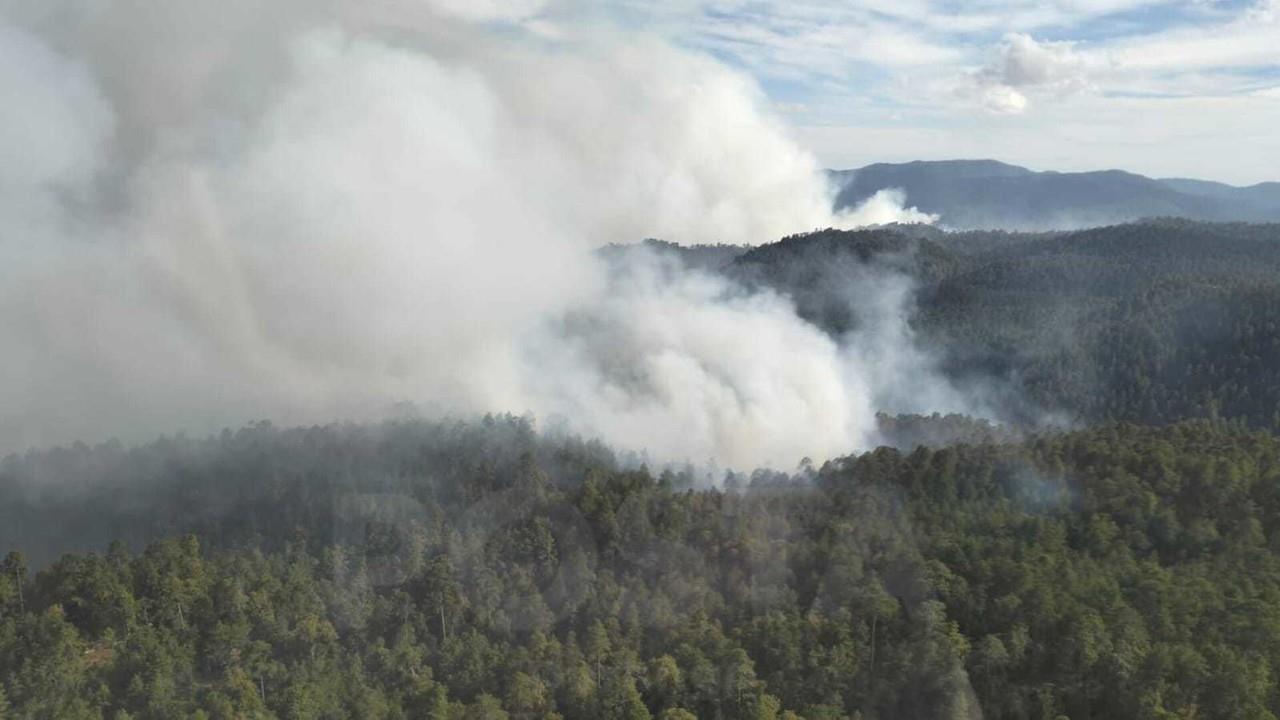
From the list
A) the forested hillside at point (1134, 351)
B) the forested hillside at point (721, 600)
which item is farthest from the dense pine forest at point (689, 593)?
the forested hillside at point (1134, 351)

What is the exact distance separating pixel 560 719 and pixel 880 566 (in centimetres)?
2189

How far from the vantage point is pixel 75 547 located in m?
90.4

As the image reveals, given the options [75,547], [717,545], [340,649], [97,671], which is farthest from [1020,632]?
[75,547]

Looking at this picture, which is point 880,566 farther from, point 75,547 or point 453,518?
point 75,547

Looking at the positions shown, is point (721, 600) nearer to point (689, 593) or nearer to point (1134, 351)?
point (689, 593)

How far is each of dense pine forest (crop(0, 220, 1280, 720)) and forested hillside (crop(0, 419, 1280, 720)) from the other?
0.17m

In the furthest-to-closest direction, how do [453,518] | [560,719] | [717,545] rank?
[453,518] → [717,545] → [560,719]

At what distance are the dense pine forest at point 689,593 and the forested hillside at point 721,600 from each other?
0.57ft

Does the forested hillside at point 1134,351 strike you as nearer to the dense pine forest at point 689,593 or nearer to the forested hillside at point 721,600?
the forested hillside at point 721,600

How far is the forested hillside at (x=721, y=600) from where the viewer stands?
4341cm

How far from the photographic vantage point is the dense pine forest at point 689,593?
4344cm

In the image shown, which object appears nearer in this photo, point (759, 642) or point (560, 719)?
point (560, 719)

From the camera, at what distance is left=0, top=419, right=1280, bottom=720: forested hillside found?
142 feet

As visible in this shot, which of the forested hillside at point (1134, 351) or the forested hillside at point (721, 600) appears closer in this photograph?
the forested hillside at point (721, 600)
